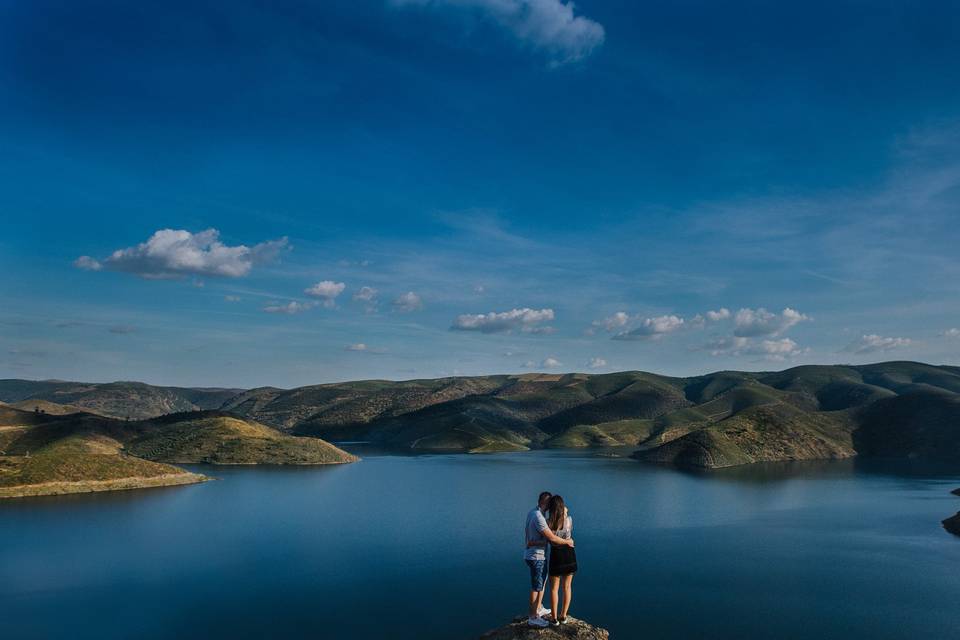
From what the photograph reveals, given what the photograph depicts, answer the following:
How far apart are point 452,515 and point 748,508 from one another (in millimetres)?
46238

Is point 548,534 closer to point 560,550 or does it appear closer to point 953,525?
point 560,550

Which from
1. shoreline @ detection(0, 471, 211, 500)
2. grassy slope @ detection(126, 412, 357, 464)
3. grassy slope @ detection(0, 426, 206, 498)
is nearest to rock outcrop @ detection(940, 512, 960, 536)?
shoreline @ detection(0, 471, 211, 500)

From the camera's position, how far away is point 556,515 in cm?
2516

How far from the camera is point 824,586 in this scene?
53.5 metres

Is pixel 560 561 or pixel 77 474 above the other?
pixel 560 561

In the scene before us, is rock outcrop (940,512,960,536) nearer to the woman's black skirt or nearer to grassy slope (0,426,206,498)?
the woman's black skirt

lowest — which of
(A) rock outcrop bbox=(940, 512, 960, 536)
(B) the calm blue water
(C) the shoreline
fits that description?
(C) the shoreline

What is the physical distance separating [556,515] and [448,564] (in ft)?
127

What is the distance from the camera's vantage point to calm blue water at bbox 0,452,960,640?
1720 inches

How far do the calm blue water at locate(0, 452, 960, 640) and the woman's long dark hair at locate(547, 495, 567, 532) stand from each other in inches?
769

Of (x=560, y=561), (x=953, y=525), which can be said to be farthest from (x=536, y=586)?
(x=953, y=525)

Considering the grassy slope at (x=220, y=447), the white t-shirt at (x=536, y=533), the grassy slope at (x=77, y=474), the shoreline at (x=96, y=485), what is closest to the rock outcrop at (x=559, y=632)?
the white t-shirt at (x=536, y=533)

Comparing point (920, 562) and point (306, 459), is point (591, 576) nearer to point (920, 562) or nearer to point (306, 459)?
point (920, 562)

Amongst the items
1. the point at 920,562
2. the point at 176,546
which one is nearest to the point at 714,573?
the point at 920,562
